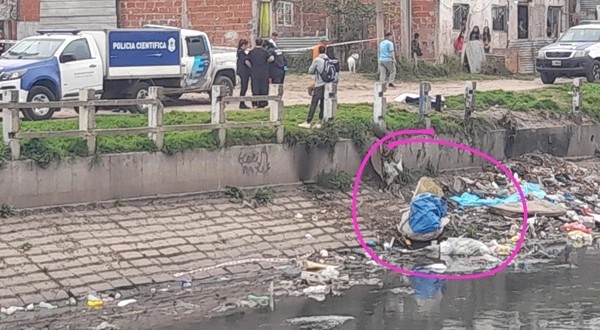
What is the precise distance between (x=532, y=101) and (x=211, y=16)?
14.6 meters

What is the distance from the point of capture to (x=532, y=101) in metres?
25.6

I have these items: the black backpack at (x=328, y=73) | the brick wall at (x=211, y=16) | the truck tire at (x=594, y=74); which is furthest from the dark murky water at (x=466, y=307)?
the brick wall at (x=211, y=16)

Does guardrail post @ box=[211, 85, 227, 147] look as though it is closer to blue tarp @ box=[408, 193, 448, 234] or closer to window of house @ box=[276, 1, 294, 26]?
blue tarp @ box=[408, 193, 448, 234]

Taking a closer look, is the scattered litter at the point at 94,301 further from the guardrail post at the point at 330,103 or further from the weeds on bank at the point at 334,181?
the guardrail post at the point at 330,103

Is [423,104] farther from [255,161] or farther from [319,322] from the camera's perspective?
[319,322]

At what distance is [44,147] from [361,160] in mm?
6185

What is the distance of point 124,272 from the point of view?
14.6 metres

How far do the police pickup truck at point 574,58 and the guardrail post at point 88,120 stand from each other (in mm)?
19973

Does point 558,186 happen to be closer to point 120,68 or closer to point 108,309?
point 120,68

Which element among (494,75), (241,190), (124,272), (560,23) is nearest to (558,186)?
(241,190)

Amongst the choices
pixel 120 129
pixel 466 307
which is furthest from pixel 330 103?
pixel 466 307

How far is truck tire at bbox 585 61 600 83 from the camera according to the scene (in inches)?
1287

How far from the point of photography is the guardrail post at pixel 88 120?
16.2m

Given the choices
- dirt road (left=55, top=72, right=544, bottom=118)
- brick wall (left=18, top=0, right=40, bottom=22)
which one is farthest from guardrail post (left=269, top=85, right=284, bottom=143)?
brick wall (left=18, top=0, right=40, bottom=22)
